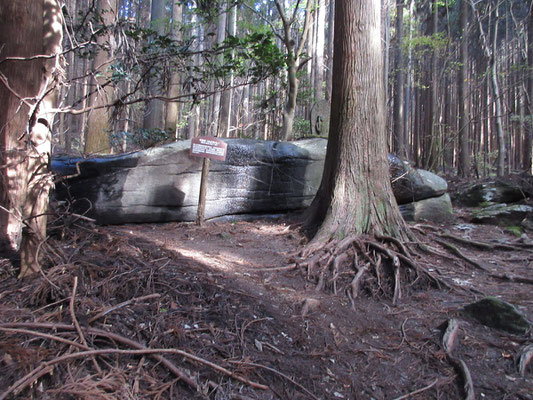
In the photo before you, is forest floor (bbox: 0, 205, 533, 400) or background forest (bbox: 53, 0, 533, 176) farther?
background forest (bbox: 53, 0, 533, 176)

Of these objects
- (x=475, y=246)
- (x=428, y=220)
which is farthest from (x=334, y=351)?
(x=428, y=220)

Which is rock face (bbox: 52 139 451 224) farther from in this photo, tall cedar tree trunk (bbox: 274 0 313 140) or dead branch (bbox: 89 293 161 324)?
dead branch (bbox: 89 293 161 324)

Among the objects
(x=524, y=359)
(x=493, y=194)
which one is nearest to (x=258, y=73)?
(x=524, y=359)

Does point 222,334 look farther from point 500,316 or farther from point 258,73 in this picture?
point 258,73

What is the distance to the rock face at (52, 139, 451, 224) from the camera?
650cm

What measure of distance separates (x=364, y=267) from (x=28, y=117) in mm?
3926

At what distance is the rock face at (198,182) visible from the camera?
650cm

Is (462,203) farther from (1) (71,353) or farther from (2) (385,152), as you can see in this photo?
(1) (71,353)

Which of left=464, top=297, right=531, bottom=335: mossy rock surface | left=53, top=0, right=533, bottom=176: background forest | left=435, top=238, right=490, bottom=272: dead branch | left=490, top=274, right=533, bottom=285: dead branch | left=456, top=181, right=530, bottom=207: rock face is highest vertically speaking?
left=53, top=0, right=533, bottom=176: background forest

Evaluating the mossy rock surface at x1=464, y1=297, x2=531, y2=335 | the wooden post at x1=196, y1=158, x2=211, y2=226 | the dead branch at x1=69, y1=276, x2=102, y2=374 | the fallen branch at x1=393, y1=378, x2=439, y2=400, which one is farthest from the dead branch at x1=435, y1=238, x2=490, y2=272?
the dead branch at x1=69, y1=276, x2=102, y2=374

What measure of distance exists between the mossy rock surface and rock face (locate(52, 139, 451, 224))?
4226mm

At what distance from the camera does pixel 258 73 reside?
5.48 m

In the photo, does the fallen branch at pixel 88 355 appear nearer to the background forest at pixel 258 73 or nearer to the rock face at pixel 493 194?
the background forest at pixel 258 73

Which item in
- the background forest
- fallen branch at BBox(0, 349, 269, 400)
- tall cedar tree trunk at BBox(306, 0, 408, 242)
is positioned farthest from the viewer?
tall cedar tree trunk at BBox(306, 0, 408, 242)
